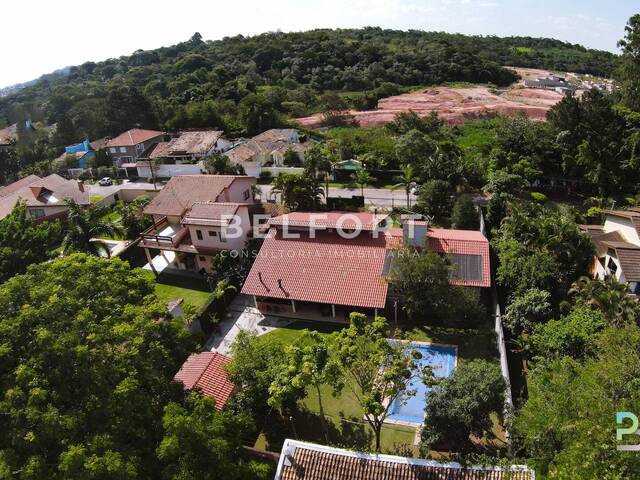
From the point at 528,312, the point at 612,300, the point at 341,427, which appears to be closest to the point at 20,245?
the point at 341,427

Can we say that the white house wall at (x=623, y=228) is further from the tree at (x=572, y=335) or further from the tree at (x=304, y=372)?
the tree at (x=304, y=372)

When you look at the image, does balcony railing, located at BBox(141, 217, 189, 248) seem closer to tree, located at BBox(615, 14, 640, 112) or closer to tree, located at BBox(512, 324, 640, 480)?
tree, located at BBox(512, 324, 640, 480)

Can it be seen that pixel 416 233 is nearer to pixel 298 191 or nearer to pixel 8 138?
pixel 298 191

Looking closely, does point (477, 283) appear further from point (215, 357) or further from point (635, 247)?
point (215, 357)

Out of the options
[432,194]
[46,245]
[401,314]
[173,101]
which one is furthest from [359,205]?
[173,101]

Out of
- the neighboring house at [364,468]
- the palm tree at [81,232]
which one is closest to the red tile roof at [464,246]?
the neighboring house at [364,468]

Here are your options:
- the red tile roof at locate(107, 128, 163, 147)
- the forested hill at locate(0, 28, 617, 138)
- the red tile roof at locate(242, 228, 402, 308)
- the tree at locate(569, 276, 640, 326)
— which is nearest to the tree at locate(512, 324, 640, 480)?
the tree at locate(569, 276, 640, 326)
